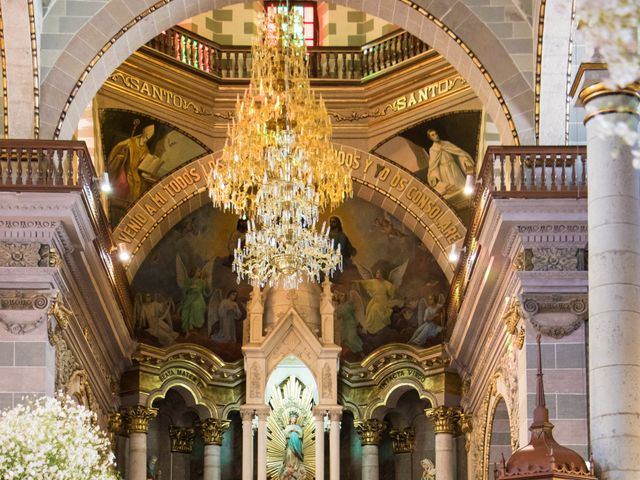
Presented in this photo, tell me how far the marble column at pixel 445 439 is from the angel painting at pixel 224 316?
3.76m

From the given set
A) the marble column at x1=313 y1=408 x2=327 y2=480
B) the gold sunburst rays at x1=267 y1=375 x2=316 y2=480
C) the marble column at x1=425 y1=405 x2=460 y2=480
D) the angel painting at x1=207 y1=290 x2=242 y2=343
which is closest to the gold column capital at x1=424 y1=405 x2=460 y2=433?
the marble column at x1=425 y1=405 x2=460 y2=480

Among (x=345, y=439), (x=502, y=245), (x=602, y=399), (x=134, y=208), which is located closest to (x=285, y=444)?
(x=345, y=439)

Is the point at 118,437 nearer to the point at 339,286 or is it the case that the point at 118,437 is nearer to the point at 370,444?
the point at 370,444

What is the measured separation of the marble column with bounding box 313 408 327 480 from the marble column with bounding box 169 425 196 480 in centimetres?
234

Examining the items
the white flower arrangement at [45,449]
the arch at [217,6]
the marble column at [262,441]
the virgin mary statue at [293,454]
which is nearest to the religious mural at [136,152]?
the marble column at [262,441]

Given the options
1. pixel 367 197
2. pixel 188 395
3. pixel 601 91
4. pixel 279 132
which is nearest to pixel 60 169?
pixel 279 132

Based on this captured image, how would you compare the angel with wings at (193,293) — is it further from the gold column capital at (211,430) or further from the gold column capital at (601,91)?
the gold column capital at (601,91)

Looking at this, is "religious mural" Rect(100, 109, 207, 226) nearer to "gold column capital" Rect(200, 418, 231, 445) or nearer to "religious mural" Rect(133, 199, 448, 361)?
"religious mural" Rect(133, 199, 448, 361)

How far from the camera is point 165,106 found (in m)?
24.8

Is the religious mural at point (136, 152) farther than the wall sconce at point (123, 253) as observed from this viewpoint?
Yes

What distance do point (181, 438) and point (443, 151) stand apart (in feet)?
21.2

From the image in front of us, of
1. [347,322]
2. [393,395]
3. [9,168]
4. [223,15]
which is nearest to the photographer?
[9,168]

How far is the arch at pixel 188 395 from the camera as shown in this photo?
2405 centimetres

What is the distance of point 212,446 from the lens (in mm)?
24688
